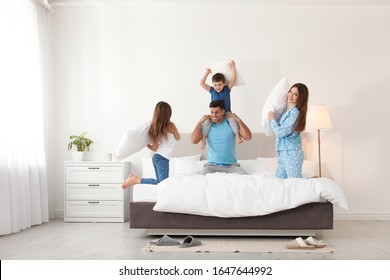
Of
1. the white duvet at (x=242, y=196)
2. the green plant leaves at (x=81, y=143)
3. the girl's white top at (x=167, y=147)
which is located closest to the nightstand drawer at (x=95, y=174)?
the green plant leaves at (x=81, y=143)

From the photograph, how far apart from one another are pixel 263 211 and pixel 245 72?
2610mm

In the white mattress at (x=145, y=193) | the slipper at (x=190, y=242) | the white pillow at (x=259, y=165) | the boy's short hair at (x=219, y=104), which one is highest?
the boy's short hair at (x=219, y=104)

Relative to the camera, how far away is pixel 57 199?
6773mm

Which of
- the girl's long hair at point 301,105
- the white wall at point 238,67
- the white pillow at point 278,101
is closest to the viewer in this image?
the girl's long hair at point 301,105

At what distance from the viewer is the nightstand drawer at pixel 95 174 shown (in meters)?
6.27

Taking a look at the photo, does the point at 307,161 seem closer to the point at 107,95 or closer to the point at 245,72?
the point at 245,72

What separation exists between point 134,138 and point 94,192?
1447mm

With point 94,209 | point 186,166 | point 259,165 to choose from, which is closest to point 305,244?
point 259,165

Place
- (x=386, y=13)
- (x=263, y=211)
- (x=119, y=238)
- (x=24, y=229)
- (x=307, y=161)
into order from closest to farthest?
(x=263, y=211) < (x=119, y=238) < (x=24, y=229) < (x=307, y=161) < (x=386, y=13)

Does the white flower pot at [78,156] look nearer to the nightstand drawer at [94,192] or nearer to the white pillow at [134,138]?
the nightstand drawer at [94,192]

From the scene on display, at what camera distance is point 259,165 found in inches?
238

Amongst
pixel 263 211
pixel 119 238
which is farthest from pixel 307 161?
pixel 119 238

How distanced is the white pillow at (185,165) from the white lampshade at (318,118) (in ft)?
4.58

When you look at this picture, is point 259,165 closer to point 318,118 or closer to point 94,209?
point 318,118
